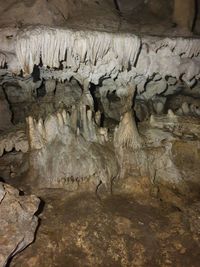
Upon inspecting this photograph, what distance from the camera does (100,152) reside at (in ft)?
19.0

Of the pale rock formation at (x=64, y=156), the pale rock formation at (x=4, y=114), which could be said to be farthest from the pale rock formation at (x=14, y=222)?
the pale rock formation at (x=4, y=114)

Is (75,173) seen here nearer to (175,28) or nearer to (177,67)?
(177,67)

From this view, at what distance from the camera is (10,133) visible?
659 centimetres

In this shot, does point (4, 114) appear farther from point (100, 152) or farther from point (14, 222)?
point (14, 222)

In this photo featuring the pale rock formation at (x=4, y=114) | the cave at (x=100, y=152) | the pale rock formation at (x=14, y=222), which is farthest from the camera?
the pale rock formation at (x=4, y=114)

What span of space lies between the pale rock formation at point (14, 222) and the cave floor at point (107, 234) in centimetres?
27

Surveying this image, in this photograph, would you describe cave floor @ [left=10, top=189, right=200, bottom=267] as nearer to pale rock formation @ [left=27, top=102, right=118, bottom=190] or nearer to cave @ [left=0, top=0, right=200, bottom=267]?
cave @ [left=0, top=0, right=200, bottom=267]

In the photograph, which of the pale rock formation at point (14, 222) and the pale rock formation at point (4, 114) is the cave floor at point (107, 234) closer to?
the pale rock formation at point (14, 222)

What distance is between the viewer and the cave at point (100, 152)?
164 inches

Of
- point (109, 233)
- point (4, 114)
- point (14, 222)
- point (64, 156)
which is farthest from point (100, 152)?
point (4, 114)

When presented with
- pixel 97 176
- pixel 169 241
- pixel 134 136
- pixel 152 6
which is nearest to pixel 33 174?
pixel 97 176

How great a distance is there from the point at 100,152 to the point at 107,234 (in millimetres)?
1812

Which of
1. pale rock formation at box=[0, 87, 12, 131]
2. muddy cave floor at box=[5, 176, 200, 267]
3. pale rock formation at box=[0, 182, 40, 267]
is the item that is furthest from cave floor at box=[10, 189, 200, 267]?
pale rock formation at box=[0, 87, 12, 131]

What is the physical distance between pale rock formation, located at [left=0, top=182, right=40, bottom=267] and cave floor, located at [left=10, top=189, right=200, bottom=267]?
0.27 meters
